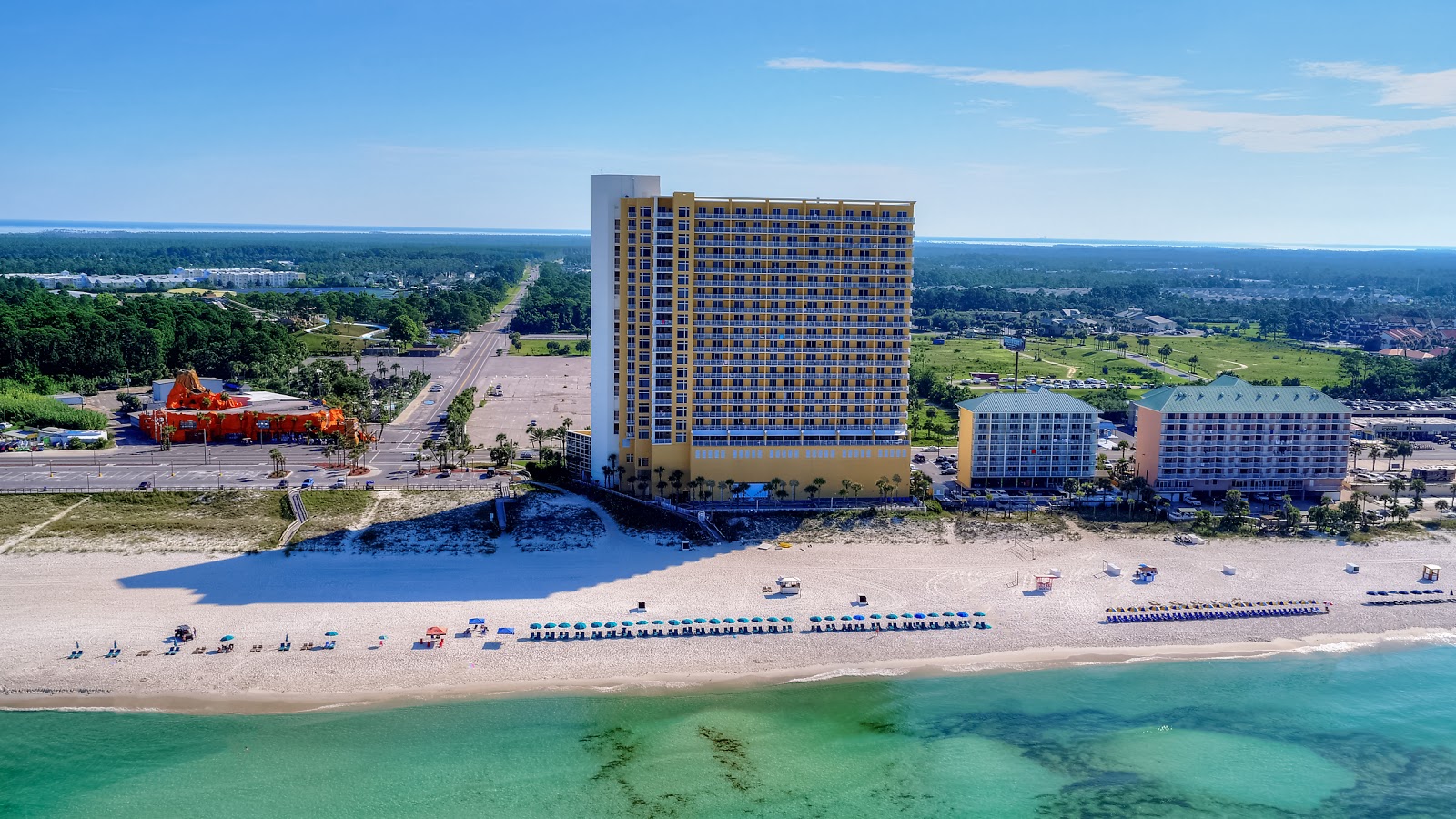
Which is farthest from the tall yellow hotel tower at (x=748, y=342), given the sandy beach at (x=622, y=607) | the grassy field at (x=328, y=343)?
the grassy field at (x=328, y=343)

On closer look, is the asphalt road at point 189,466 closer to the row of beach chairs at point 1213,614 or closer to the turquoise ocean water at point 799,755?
the turquoise ocean water at point 799,755

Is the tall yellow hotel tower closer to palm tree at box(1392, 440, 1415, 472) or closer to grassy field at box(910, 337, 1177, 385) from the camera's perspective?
palm tree at box(1392, 440, 1415, 472)

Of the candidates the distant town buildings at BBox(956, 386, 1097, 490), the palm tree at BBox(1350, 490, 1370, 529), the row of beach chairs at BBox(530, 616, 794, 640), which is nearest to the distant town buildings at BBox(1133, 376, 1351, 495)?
the palm tree at BBox(1350, 490, 1370, 529)

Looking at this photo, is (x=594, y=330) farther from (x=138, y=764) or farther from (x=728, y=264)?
(x=138, y=764)

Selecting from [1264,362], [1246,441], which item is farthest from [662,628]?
[1264,362]

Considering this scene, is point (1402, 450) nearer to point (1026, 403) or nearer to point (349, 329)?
point (1026, 403)

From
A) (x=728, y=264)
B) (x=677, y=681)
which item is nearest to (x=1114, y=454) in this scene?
(x=728, y=264)
